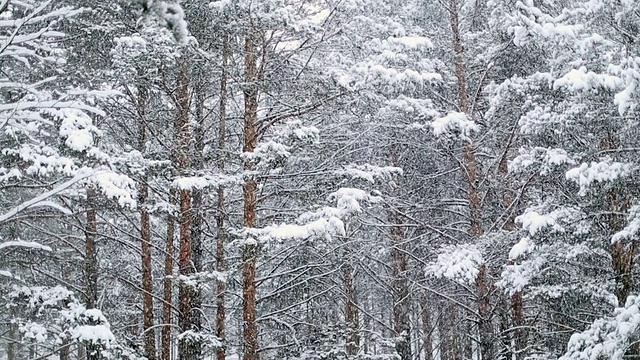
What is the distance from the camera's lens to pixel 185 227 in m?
10.4

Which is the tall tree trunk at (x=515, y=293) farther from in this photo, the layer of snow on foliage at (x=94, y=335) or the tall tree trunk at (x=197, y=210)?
the layer of snow on foliage at (x=94, y=335)

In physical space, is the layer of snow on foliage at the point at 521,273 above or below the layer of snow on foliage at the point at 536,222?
below

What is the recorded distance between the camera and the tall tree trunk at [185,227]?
31.6 feet

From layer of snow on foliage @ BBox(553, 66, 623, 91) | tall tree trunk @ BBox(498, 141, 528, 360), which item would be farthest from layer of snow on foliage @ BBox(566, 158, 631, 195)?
tall tree trunk @ BBox(498, 141, 528, 360)

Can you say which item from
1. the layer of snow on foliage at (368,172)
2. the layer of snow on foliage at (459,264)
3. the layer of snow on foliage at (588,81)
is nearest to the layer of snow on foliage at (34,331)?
the layer of snow on foliage at (368,172)

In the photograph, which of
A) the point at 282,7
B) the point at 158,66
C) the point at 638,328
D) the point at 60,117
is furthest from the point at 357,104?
the point at 638,328

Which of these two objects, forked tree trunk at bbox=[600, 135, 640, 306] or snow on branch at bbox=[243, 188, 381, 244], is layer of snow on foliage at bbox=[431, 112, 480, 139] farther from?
forked tree trunk at bbox=[600, 135, 640, 306]

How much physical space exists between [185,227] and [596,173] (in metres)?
6.76

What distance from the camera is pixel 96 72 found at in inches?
371

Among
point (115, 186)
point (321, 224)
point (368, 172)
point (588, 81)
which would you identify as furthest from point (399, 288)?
point (115, 186)

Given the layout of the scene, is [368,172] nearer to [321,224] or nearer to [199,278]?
[321,224]

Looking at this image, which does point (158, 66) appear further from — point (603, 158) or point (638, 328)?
point (638, 328)

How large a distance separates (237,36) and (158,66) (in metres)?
1.77

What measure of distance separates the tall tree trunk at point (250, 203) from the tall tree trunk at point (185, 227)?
89cm
